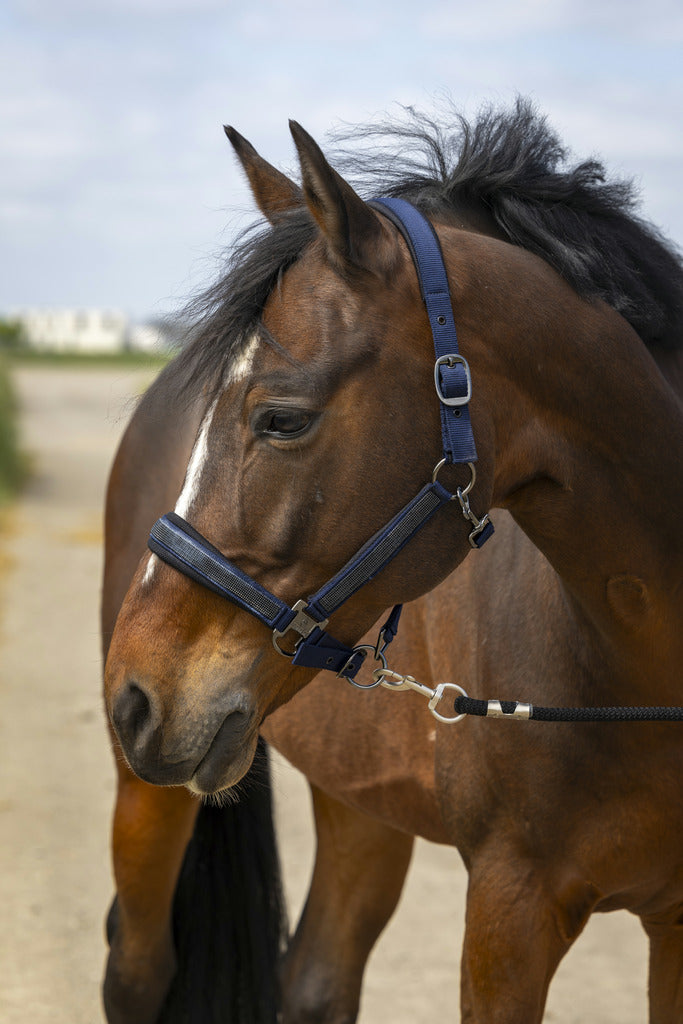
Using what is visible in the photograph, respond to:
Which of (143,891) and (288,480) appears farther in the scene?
(143,891)

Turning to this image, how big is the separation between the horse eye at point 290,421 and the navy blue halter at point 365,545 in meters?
0.20

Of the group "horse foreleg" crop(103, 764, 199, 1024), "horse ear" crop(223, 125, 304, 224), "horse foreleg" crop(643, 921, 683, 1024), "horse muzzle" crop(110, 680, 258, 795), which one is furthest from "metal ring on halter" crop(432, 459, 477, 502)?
"horse foreleg" crop(103, 764, 199, 1024)

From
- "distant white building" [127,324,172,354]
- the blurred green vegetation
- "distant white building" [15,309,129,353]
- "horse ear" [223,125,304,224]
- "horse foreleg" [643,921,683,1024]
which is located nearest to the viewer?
"horse ear" [223,125,304,224]

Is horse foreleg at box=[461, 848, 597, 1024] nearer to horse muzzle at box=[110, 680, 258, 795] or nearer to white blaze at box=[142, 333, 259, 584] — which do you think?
horse muzzle at box=[110, 680, 258, 795]

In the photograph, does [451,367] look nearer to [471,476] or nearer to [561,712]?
[471,476]

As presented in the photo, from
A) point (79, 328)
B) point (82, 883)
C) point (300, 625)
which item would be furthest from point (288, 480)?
point (79, 328)

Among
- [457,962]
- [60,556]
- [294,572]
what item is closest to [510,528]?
[294,572]

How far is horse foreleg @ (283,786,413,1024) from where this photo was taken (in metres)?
3.19

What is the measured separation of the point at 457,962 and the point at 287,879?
1002 mm

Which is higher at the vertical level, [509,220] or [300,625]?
[509,220]

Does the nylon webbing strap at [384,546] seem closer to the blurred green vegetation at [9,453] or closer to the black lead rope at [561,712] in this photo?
the black lead rope at [561,712]

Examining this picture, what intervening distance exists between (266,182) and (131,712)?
3.09 feet

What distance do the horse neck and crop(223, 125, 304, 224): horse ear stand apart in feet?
1.62

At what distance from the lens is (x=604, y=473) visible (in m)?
1.84
